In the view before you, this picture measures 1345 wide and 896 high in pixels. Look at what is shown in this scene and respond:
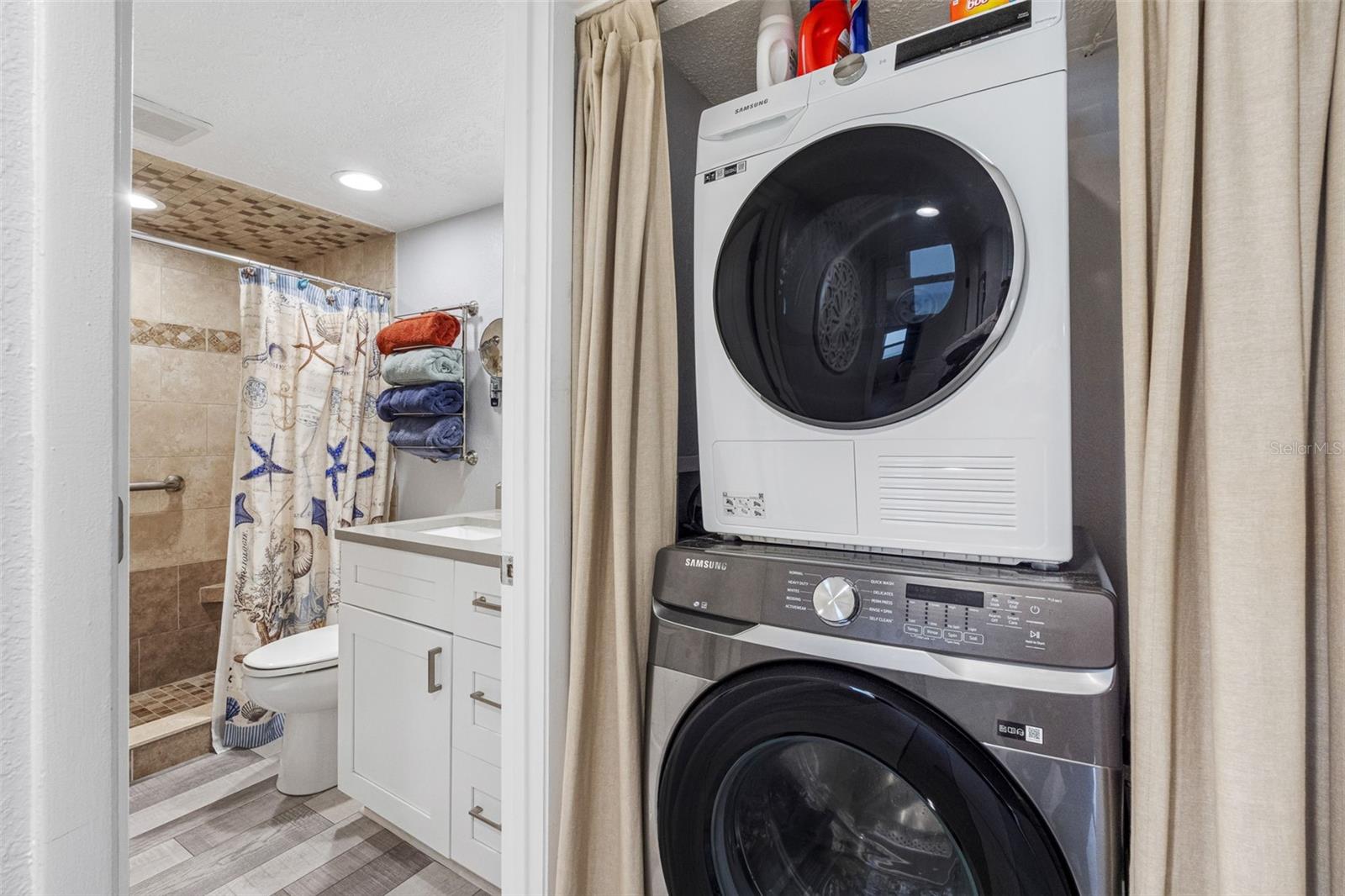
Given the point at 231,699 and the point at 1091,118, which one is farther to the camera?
the point at 231,699

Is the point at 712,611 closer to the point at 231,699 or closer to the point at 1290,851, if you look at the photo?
the point at 1290,851

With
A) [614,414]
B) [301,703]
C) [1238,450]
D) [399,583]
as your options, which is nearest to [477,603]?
[399,583]

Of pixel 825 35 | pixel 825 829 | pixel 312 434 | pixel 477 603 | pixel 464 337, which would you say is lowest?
pixel 825 829

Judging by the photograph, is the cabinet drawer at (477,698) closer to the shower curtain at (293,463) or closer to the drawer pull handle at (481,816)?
the drawer pull handle at (481,816)

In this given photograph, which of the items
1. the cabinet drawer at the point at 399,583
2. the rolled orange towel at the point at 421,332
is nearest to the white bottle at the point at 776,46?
the cabinet drawer at the point at 399,583

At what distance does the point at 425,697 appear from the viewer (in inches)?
71.6

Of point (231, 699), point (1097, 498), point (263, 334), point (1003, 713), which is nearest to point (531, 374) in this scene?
point (1003, 713)

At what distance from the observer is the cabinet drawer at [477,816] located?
65.4 inches

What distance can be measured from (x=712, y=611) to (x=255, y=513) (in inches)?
90.9

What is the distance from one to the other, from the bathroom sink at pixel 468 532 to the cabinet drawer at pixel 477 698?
0.58 meters

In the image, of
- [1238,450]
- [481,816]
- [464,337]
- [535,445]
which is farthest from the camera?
[464,337]

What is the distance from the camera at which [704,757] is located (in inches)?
39.5

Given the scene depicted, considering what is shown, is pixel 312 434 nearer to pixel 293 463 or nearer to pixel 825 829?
pixel 293 463

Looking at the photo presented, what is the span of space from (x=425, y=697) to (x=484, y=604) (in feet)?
1.30
